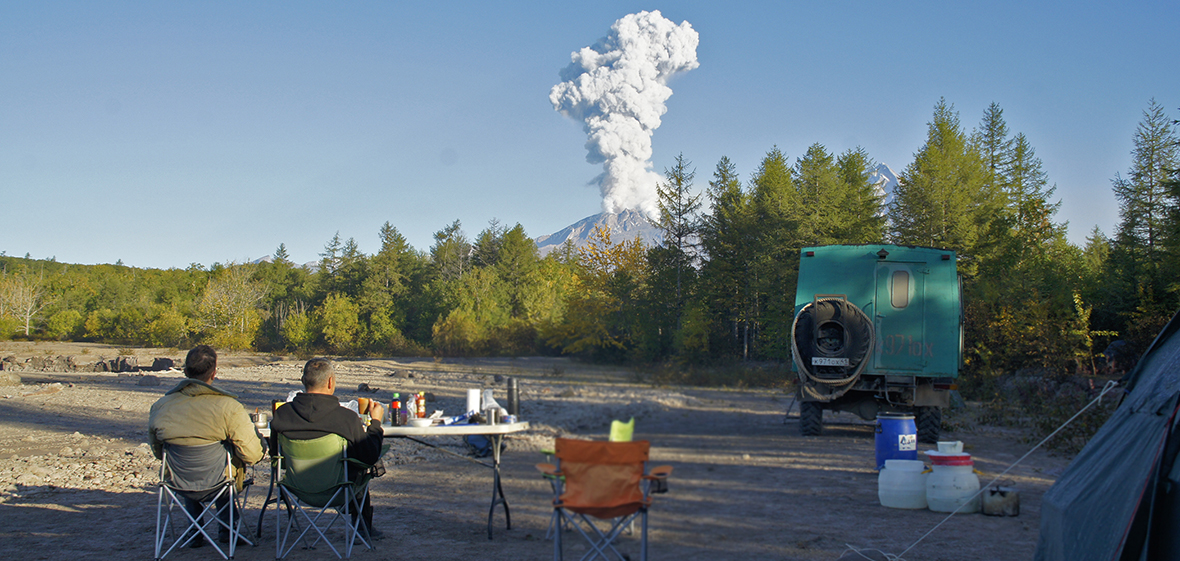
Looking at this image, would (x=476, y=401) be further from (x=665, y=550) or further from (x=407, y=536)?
(x=665, y=550)

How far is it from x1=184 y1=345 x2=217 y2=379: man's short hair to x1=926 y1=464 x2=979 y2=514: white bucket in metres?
5.74

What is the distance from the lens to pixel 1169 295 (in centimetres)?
1652

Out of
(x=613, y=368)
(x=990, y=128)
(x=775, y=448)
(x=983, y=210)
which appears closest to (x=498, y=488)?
(x=775, y=448)

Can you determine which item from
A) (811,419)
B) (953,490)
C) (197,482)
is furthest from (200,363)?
(811,419)

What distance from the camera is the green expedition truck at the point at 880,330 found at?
9.95 metres

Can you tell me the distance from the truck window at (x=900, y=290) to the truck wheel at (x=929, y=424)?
5.14ft

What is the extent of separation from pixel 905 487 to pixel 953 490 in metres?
0.37

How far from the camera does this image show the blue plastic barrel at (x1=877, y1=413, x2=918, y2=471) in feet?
24.5

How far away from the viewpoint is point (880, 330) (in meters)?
10.1

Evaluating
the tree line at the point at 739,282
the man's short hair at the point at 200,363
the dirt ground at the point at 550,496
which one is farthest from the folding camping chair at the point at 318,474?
the tree line at the point at 739,282

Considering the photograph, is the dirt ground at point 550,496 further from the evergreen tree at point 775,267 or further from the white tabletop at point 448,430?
the evergreen tree at point 775,267

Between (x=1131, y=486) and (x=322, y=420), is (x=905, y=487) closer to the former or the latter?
(x=1131, y=486)

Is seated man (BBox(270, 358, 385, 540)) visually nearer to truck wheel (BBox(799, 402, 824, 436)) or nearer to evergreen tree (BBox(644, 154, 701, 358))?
truck wheel (BBox(799, 402, 824, 436))

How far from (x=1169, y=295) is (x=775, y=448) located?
12888 millimetres
